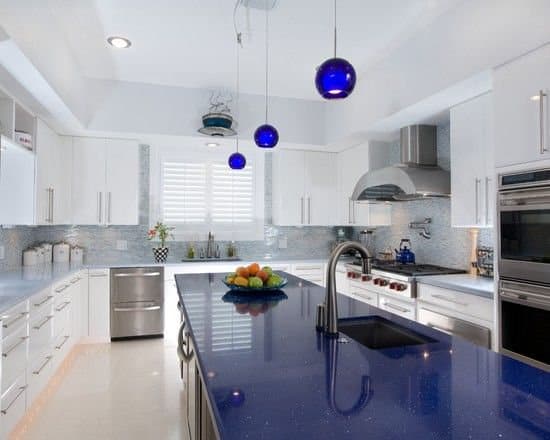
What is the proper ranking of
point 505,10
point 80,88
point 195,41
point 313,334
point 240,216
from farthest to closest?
point 240,216 → point 80,88 → point 195,41 → point 505,10 → point 313,334

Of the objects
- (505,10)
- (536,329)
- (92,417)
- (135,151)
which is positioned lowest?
(92,417)

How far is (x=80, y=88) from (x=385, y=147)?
3.17 metres

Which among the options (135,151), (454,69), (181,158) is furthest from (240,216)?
(454,69)

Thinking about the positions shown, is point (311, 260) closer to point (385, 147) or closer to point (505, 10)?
point (385, 147)

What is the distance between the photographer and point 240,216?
205 inches

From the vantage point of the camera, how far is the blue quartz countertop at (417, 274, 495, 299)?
2.56 meters

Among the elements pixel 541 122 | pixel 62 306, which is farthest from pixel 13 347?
pixel 541 122

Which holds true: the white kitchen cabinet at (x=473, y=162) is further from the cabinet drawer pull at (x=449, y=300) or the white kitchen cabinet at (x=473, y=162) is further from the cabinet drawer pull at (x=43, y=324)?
the cabinet drawer pull at (x=43, y=324)

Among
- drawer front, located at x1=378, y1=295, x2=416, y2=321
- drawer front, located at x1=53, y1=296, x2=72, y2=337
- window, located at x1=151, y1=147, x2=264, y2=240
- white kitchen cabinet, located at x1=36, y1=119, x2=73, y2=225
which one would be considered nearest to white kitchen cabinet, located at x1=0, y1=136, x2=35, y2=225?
white kitchen cabinet, located at x1=36, y1=119, x2=73, y2=225

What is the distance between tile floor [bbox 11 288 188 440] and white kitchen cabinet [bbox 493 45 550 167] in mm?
2582

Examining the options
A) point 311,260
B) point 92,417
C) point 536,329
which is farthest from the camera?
point 311,260

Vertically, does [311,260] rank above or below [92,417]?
above

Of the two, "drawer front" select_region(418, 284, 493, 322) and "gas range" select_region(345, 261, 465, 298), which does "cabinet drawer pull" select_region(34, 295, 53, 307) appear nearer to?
"gas range" select_region(345, 261, 465, 298)

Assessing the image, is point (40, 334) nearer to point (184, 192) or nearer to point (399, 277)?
point (184, 192)
